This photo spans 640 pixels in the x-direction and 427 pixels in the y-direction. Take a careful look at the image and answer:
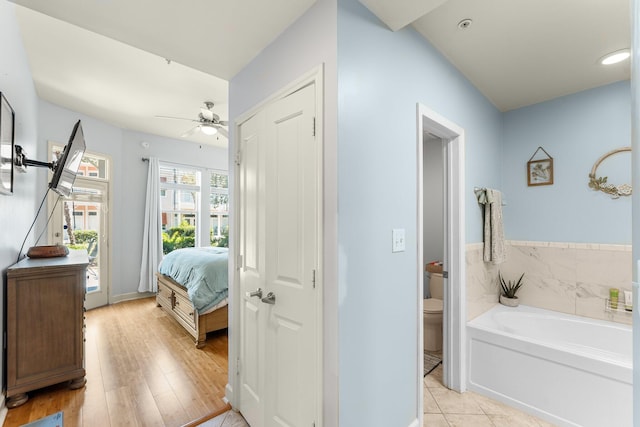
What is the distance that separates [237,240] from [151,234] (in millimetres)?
3563

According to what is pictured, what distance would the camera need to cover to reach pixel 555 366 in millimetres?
1863

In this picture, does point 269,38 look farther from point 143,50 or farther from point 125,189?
point 125,189

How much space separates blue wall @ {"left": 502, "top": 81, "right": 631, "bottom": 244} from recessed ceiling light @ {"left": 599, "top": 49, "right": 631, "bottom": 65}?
499 mm

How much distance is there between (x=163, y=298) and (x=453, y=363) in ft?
11.9

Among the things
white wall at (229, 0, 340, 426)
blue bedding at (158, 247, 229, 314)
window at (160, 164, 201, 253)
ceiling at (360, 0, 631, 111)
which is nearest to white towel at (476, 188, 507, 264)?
ceiling at (360, 0, 631, 111)

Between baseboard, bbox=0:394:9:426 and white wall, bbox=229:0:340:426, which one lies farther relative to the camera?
baseboard, bbox=0:394:9:426

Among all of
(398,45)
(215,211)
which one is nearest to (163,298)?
(215,211)

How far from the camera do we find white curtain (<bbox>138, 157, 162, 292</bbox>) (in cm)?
467

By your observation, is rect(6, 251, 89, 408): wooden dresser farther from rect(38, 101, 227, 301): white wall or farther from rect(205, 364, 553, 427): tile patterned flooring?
rect(38, 101, 227, 301): white wall

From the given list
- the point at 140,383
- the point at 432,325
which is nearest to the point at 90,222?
the point at 140,383

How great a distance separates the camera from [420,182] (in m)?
1.75

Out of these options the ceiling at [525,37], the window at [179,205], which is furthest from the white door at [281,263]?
the window at [179,205]

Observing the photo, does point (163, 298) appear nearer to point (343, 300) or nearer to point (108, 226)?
point (108, 226)

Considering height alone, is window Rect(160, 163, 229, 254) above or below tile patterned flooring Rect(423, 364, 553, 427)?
above
